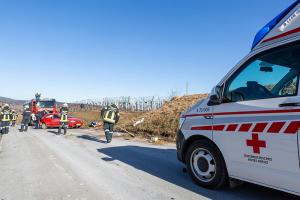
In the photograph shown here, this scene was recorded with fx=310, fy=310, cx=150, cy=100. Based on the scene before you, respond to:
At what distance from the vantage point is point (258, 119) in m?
4.21

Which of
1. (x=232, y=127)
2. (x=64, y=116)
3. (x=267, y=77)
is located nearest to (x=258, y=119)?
(x=232, y=127)

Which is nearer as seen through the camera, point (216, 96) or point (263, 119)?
point (263, 119)

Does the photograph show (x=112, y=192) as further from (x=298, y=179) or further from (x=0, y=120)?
(x=0, y=120)

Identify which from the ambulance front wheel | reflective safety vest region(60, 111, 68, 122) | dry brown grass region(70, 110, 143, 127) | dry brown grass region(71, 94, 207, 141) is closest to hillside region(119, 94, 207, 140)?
dry brown grass region(71, 94, 207, 141)

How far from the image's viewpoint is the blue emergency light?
4.28 meters

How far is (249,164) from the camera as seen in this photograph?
172 inches

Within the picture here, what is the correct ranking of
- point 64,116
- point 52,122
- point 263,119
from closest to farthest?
point 263,119 → point 64,116 → point 52,122

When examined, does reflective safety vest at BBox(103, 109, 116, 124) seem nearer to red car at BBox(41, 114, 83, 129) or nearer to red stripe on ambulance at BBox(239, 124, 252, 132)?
red stripe on ambulance at BBox(239, 124, 252, 132)

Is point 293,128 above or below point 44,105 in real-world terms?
below

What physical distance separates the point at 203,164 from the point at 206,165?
0.07 metres

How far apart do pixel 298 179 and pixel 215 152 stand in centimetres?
144

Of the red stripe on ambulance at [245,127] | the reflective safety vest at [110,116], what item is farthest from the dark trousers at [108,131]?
the red stripe on ambulance at [245,127]

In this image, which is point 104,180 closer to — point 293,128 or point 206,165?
point 206,165

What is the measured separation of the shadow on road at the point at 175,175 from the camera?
15.9ft
